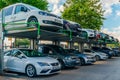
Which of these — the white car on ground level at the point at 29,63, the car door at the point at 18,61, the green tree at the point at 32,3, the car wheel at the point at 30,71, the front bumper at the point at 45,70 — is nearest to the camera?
the front bumper at the point at 45,70

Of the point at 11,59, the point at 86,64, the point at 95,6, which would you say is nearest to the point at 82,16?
the point at 95,6

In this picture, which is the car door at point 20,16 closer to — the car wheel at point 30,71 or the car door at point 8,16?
the car door at point 8,16

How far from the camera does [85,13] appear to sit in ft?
122

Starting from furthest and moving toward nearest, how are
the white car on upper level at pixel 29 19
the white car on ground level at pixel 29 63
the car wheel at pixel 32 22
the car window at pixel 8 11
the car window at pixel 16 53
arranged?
the car window at pixel 8 11 < the car window at pixel 16 53 < the white car on upper level at pixel 29 19 < the car wheel at pixel 32 22 < the white car on ground level at pixel 29 63

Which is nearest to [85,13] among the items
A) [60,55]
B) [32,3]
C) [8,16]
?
[32,3]

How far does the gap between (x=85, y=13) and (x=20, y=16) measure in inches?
960

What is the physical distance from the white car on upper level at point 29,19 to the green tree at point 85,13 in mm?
23206

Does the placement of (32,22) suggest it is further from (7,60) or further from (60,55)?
(60,55)

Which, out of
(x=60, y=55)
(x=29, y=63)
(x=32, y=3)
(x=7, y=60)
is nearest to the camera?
(x=29, y=63)

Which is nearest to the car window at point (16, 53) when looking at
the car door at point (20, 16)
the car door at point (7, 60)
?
the car door at point (7, 60)

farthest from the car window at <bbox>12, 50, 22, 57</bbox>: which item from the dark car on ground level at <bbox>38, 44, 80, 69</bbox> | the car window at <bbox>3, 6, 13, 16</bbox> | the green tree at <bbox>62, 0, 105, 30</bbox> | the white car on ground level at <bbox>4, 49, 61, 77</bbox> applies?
the green tree at <bbox>62, 0, 105, 30</bbox>

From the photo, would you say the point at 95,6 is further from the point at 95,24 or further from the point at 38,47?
the point at 38,47

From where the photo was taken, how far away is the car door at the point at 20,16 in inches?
531

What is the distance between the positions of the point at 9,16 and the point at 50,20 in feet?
8.90
